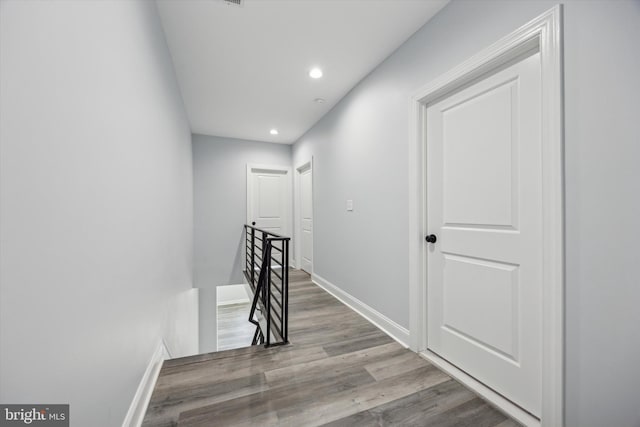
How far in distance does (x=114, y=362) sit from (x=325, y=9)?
2.33 meters

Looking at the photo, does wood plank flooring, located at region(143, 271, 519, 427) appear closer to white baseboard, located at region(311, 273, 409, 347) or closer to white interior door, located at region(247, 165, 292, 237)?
white baseboard, located at region(311, 273, 409, 347)

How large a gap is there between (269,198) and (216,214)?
41.5 inches

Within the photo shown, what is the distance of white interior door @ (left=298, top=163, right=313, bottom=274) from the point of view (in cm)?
447

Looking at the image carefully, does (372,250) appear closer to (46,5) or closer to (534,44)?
(534,44)

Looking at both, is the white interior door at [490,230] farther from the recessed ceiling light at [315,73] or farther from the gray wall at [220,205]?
the gray wall at [220,205]

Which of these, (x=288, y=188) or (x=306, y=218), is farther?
(x=288, y=188)

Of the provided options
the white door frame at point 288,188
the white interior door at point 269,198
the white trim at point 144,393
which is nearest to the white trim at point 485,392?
the white trim at point 144,393

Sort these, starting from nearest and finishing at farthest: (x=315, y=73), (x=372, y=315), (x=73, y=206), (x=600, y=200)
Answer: (x=73, y=206) < (x=600, y=200) < (x=372, y=315) < (x=315, y=73)

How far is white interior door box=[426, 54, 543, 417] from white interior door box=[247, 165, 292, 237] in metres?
3.70

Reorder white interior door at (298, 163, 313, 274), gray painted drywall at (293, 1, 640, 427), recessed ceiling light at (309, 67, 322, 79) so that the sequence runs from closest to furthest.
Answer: gray painted drywall at (293, 1, 640, 427), recessed ceiling light at (309, 67, 322, 79), white interior door at (298, 163, 313, 274)

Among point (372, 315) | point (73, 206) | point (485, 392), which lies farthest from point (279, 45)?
point (485, 392)

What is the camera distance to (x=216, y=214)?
480 cm

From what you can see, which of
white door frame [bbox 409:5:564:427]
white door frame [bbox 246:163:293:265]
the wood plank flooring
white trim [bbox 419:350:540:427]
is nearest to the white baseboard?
the wood plank flooring

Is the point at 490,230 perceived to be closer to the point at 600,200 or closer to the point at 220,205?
the point at 600,200
